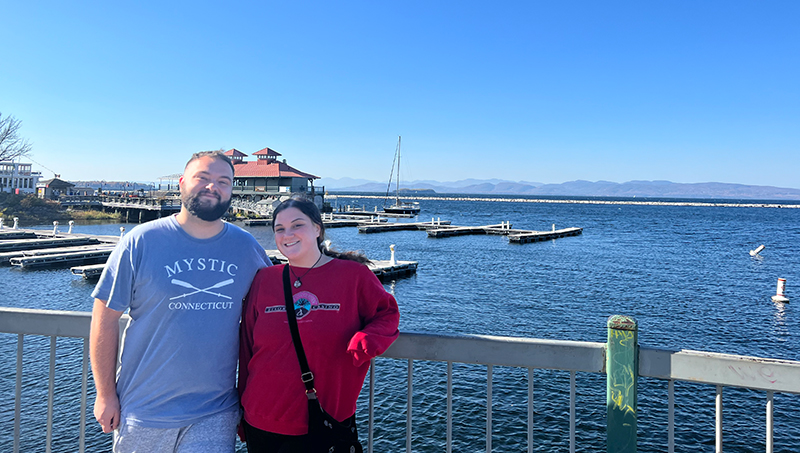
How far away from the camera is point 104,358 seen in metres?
2.23

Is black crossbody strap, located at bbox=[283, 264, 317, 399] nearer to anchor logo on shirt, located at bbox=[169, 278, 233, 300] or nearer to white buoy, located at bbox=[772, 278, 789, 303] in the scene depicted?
anchor logo on shirt, located at bbox=[169, 278, 233, 300]

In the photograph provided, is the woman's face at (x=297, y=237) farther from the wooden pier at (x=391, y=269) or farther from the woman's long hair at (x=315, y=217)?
the wooden pier at (x=391, y=269)

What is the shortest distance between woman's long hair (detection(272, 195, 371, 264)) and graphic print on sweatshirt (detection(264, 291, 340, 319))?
1.13 ft

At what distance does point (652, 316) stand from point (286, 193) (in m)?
43.2

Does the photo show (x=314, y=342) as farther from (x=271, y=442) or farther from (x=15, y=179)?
(x=15, y=179)

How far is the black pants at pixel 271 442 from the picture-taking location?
2.18 metres

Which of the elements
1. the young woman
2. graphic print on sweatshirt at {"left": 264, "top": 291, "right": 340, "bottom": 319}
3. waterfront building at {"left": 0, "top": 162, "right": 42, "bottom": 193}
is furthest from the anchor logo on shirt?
waterfront building at {"left": 0, "top": 162, "right": 42, "bottom": 193}

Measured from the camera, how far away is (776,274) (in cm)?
2873

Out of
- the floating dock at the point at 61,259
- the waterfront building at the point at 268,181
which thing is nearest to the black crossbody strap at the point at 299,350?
the floating dock at the point at 61,259

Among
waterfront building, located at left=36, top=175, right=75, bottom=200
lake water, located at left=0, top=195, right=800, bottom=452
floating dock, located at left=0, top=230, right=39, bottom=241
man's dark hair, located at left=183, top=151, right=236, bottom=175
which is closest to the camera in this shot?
man's dark hair, located at left=183, top=151, right=236, bottom=175

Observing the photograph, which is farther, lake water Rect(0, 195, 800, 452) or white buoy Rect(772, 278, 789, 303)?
white buoy Rect(772, 278, 789, 303)

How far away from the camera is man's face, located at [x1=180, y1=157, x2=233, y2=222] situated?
236cm

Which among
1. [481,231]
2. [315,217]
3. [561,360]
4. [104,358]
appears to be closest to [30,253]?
[104,358]

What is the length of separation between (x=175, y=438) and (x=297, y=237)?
1031 mm
